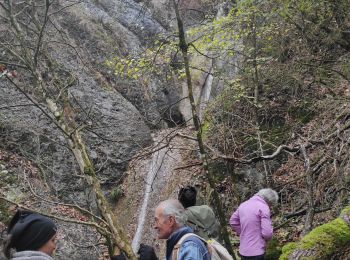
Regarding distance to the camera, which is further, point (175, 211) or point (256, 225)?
point (256, 225)

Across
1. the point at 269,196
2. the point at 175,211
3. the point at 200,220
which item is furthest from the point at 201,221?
the point at 175,211

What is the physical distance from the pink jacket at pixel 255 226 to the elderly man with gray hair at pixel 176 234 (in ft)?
6.70

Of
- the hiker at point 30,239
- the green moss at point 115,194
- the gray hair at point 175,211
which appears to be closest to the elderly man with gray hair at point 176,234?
the gray hair at point 175,211

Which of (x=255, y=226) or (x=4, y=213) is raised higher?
(x=4, y=213)

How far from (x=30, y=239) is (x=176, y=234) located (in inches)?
40.5

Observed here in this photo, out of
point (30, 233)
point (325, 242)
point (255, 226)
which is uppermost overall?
point (30, 233)

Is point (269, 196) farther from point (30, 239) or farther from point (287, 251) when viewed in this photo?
point (30, 239)

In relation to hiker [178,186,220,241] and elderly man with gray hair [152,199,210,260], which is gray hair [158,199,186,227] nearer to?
elderly man with gray hair [152,199,210,260]

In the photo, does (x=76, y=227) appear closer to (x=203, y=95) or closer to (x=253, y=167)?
(x=253, y=167)

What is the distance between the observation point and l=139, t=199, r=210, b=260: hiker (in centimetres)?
267

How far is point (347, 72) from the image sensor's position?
8484 mm

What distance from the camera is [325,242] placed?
416 cm

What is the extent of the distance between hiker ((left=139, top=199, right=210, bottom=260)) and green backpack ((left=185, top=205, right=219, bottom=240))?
1484 mm

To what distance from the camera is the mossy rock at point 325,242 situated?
13.5 ft
